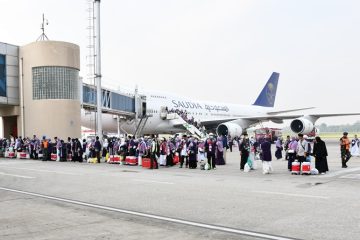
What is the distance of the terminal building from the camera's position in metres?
28.4

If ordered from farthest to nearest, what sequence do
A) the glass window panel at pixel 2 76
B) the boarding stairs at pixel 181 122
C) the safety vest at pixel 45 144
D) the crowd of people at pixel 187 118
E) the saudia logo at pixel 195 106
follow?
the saudia logo at pixel 195 106, the crowd of people at pixel 187 118, the boarding stairs at pixel 181 122, the glass window panel at pixel 2 76, the safety vest at pixel 45 144

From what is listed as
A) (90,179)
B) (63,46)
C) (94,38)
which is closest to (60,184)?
(90,179)

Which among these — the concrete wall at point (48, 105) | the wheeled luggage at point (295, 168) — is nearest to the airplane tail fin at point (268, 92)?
the concrete wall at point (48, 105)

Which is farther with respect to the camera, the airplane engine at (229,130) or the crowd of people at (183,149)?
the airplane engine at (229,130)

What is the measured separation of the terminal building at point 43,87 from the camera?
2844 centimetres

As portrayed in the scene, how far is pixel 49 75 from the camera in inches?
1125

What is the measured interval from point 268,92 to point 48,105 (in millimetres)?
40411

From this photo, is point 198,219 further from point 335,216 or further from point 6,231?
point 6,231

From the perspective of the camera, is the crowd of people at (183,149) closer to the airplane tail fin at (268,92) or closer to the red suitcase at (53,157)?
the red suitcase at (53,157)

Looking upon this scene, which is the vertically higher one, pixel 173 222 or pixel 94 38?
pixel 94 38

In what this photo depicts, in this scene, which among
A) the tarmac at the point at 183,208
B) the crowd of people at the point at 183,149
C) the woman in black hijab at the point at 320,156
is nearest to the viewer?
the tarmac at the point at 183,208

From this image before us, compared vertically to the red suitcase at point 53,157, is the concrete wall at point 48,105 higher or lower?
higher

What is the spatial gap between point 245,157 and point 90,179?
6.41 metres

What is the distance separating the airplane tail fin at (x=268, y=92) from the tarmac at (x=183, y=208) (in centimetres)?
4802
